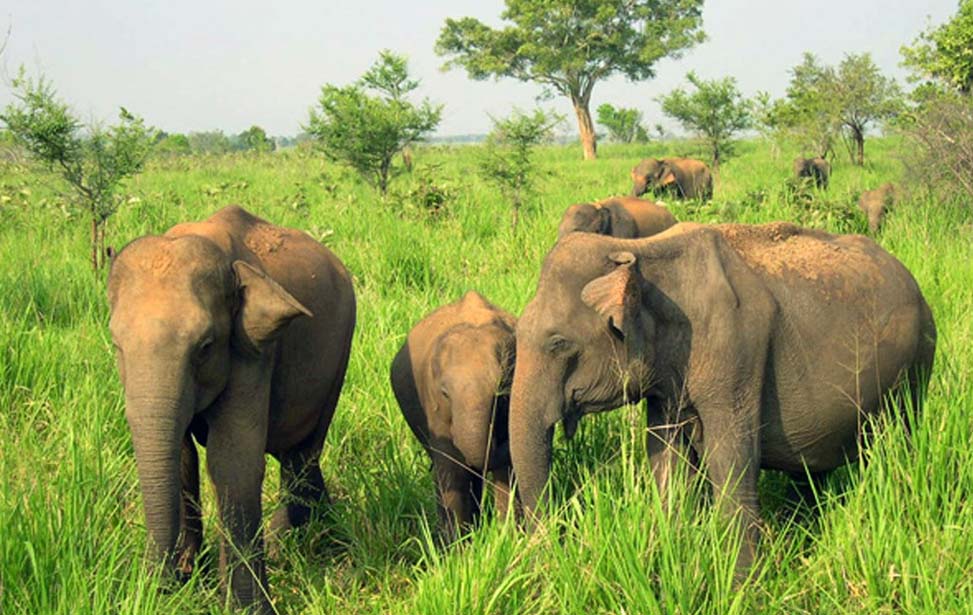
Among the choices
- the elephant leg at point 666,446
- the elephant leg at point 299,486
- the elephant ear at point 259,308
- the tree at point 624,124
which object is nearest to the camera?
the elephant ear at point 259,308

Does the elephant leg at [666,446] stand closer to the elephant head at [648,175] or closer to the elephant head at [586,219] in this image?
the elephant head at [586,219]

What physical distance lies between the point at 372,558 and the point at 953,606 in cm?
235

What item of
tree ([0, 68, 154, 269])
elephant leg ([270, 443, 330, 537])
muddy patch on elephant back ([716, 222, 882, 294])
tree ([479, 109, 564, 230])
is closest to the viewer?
muddy patch on elephant back ([716, 222, 882, 294])

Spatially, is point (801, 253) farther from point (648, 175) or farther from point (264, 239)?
point (648, 175)

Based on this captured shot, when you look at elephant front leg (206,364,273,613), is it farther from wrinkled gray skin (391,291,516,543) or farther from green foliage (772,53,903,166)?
green foliage (772,53,903,166)

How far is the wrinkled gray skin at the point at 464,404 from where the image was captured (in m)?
4.18

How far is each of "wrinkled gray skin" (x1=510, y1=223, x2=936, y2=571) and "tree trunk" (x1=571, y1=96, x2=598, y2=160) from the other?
3296cm

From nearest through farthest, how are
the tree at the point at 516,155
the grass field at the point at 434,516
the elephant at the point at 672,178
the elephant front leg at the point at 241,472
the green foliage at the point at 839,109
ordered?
the grass field at the point at 434,516 < the elephant front leg at the point at 241,472 < the tree at the point at 516,155 < the elephant at the point at 672,178 < the green foliage at the point at 839,109

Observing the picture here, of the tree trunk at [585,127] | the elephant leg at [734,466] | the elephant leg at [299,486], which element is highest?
the tree trunk at [585,127]

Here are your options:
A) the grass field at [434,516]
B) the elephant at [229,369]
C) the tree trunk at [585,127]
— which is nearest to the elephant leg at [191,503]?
the elephant at [229,369]

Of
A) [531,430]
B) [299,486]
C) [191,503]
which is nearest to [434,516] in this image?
[299,486]

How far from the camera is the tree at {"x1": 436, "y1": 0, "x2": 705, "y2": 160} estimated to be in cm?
4362

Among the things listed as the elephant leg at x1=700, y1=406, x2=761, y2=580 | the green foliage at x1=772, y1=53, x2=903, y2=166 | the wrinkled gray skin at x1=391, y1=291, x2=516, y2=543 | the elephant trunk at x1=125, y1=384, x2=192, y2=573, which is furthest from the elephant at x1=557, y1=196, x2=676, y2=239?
the green foliage at x1=772, y1=53, x2=903, y2=166

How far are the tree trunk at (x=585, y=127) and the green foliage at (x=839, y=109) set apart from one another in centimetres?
915
